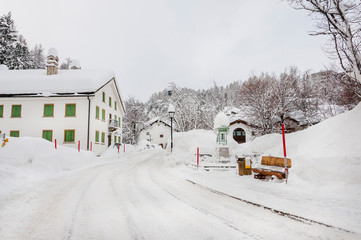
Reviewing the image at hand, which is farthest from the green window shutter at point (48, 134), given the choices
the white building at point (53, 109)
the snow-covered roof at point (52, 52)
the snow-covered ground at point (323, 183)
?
the snow-covered ground at point (323, 183)

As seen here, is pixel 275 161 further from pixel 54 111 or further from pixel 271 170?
pixel 54 111

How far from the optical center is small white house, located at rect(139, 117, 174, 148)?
61.0 m

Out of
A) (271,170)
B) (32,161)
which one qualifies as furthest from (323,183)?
(32,161)

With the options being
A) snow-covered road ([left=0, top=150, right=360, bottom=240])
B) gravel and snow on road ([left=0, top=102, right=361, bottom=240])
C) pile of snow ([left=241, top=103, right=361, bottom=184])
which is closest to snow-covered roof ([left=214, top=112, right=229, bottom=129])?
pile of snow ([left=241, top=103, right=361, bottom=184])

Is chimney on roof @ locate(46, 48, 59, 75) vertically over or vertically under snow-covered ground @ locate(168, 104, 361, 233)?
over

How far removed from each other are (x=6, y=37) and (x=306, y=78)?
5021 centimetres

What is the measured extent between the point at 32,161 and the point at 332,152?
14355mm

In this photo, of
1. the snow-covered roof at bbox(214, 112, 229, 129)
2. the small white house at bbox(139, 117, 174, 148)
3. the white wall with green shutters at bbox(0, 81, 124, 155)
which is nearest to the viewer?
the snow-covered roof at bbox(214, 112, 229, 129)

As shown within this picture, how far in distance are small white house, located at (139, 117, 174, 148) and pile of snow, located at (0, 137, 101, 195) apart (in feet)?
150

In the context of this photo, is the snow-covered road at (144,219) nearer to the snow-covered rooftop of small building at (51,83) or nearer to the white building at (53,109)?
the white building at (53,109)

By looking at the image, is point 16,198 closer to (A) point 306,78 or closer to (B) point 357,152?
(B) point 357,152

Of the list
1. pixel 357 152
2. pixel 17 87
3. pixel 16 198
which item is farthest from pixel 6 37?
pixel 357 152

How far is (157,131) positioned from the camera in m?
61.6

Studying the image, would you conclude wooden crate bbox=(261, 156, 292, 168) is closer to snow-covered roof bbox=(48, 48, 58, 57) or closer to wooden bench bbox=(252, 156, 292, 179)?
wooden bench bbox=(252, 156, 292, 179)
